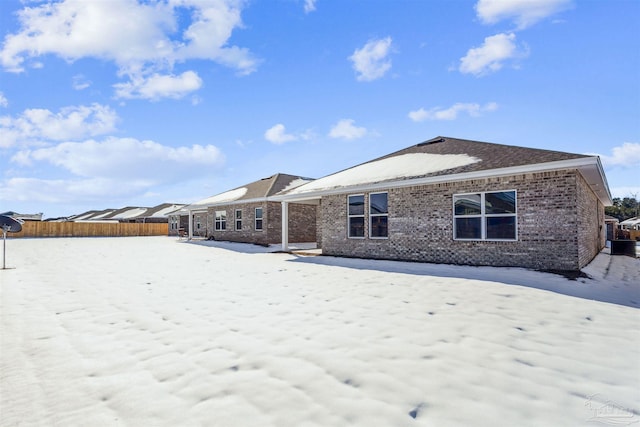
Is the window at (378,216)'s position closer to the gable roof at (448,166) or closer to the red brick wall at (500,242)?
the red brick wall at (500,242)

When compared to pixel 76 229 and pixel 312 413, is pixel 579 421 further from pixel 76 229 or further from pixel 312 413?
pixel 76 229

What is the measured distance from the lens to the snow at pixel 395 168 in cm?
1138

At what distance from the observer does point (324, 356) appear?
368cm

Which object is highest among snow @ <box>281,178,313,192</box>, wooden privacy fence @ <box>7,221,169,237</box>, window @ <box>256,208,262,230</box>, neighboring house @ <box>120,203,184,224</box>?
snow @ <box>281,178,313,192</box>

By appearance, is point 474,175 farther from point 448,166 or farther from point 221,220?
point 221,220

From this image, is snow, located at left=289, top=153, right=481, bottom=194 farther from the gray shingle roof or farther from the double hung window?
the double hung window

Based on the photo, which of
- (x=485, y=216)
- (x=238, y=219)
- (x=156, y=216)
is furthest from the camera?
(x=156, y=216)

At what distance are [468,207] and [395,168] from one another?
11.8ft

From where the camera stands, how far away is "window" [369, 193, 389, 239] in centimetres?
1236

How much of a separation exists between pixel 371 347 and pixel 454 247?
7.53 m

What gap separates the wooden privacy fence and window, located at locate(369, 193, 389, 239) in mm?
32966

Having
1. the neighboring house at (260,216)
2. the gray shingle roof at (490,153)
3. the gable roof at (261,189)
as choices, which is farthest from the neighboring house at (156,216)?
the gray shingle roof at (490,153)

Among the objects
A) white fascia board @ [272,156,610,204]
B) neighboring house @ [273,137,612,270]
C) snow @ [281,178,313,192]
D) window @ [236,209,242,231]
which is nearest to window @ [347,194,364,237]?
neighboring house @ [273,137,612,270]

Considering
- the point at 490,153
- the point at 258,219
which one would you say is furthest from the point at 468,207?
the point at 258,219
